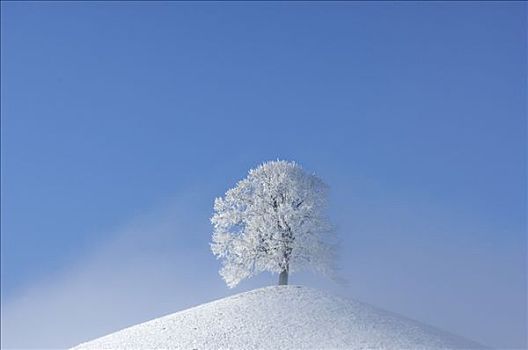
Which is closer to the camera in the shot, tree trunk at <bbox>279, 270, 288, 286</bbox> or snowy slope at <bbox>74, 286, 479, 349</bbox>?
snowy slope at <bbox>74, 286, 479, 349</bbox>

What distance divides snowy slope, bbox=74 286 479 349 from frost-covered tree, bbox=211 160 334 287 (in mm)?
2462

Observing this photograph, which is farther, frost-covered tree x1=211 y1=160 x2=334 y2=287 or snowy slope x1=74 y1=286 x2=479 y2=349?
frost-covered tree x1=211 y1=160 x2=334 y2=287

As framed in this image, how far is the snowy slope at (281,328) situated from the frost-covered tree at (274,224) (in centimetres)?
246

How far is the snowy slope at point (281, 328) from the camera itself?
4350cm

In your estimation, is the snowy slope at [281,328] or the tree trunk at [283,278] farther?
the tree trunk at [283,278]

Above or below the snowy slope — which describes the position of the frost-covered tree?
above

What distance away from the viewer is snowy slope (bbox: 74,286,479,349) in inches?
1713

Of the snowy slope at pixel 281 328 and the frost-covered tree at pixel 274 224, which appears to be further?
the frost-covered tree at pixel 274 224

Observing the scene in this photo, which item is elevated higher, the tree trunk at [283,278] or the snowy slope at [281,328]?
the tree trunk at [283,278]

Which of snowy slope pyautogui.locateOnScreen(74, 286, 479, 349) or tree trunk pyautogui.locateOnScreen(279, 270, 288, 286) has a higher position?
tree trunk pyautogui.locateOnScreen(279, 270, 288, 286)

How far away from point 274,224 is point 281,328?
457 inches

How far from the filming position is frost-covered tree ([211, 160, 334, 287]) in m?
55.4

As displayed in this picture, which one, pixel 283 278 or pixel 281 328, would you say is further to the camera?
pixel 283 278

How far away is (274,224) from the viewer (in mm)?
55625
